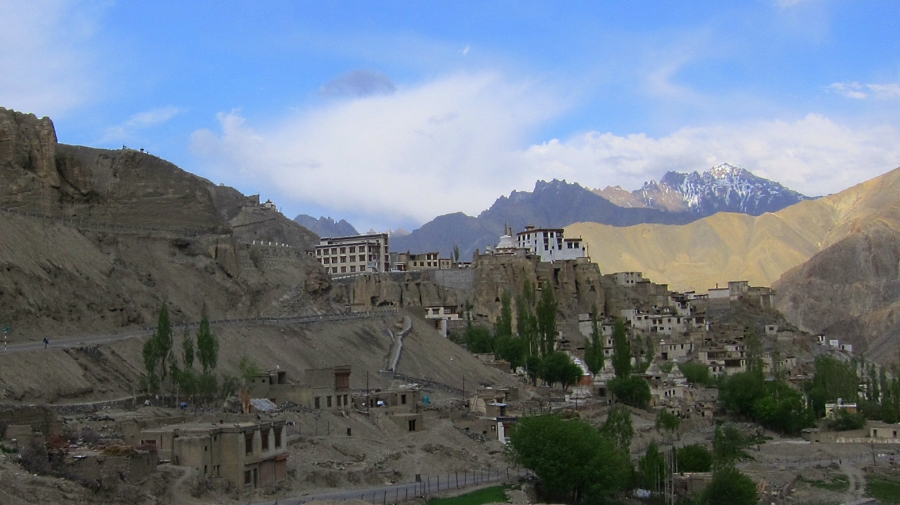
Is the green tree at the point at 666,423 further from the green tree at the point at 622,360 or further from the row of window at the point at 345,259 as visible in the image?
the row of window at the point at 345,259

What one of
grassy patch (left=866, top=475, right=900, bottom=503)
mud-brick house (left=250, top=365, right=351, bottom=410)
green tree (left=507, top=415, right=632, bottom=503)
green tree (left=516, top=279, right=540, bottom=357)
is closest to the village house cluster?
green tree (left=516, top=279, right=540, bottom=357)

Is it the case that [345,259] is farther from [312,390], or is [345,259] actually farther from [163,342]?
[163,342]

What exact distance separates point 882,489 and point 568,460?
19.4 meters

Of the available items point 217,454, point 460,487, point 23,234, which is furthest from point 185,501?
point 23,234

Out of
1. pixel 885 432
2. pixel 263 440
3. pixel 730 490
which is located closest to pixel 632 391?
pixel 885 432

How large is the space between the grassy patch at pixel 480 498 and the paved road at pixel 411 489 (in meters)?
0.68

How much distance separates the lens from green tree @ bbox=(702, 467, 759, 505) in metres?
42.5

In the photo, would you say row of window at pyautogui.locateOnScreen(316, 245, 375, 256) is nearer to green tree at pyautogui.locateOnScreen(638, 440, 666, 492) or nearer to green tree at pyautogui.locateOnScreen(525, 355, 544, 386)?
green tree at pyautogui.locateOnScreen(525, 355, 544, 386)

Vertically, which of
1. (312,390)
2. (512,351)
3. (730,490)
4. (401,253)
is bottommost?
(730,490)

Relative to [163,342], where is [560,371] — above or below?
below

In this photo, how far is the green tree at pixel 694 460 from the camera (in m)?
50.6

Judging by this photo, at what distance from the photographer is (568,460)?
42.2 m

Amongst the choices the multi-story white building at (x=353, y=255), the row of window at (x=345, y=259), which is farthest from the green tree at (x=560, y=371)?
the row of window at (x=345, y=259)

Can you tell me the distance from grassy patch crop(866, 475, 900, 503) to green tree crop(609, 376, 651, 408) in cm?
1578
